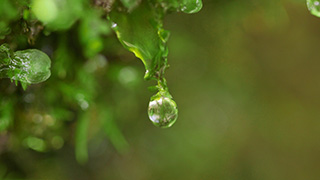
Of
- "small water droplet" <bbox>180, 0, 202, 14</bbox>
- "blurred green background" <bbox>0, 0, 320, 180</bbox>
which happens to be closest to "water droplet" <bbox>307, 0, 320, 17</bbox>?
"small water droplet" <bbox>180, 0, 202, 14</bbox>

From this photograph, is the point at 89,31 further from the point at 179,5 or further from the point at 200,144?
the point at 200,144

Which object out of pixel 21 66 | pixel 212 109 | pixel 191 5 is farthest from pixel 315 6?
pixel 212 109

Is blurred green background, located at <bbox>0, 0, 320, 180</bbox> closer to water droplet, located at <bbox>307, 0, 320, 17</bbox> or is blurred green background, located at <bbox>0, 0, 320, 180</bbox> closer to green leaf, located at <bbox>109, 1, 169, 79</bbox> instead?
green leaf, located at <bbox>109, 1, 169, 79</bbox>

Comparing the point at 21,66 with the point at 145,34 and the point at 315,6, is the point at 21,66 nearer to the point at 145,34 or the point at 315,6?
the point at 145,34

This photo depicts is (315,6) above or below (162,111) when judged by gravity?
above

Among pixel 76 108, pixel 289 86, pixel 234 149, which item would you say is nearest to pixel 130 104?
pixel 76 108
